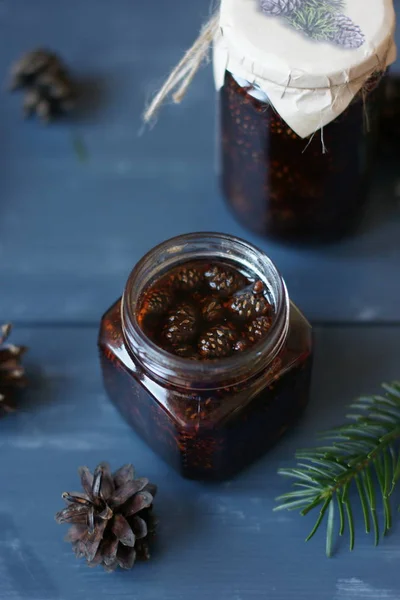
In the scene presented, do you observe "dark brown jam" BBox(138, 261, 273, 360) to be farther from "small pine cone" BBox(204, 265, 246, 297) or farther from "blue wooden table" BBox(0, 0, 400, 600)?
"blue wooden table" BBox(0, 0, 400, 600)

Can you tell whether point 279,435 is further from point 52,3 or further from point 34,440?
point 52,3

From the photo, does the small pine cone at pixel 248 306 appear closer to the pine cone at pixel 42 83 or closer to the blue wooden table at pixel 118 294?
the blue wooden table at pixel 118 294

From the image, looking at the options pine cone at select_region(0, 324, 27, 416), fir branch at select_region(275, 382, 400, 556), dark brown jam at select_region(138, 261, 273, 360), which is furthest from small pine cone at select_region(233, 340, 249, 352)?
pine cone at select_region(0, 324, 27, 416)

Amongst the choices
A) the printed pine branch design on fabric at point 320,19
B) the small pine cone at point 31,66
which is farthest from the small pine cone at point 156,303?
the small pine cone at point 31,66

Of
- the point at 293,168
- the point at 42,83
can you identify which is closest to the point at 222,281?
the point at 293,168

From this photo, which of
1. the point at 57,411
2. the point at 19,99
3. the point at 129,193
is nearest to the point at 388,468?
the point at 57,411

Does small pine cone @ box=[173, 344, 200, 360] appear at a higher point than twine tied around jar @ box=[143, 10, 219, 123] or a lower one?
lower
